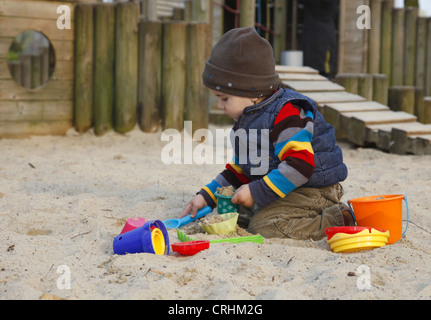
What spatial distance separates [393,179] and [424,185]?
10.9 inches

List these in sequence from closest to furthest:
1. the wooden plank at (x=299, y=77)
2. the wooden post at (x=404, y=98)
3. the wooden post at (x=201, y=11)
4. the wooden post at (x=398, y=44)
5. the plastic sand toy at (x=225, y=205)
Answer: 1. the plastic sand toy at (x=225, y=205)
2. the wooden plank at (x=299, y=77)
3. the wooden post at (x=201, y=11)
4. the wooden post at (x=404, y=98)
5. the wooden post at (x=398, y=44)

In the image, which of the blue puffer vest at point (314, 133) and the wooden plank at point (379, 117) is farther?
the wooden plank at point (379, 117)

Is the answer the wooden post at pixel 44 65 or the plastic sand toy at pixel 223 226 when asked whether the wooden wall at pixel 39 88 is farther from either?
the wooden post at pixel 44 65

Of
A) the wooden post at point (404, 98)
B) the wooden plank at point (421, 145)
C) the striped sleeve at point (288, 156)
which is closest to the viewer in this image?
the striped sleeve at point (288, 156)

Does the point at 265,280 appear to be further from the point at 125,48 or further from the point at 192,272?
the point at 125,48

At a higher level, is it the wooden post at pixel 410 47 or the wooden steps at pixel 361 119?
the wooden post at pixel 410 47

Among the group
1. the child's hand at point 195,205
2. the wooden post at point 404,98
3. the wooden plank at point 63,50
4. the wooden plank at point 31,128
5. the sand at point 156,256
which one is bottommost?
the sand at point 156,256

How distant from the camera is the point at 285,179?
8.83ft

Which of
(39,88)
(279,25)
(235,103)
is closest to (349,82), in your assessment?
(279,25)

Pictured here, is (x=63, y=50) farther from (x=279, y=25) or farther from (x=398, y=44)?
(x=398, y=44)

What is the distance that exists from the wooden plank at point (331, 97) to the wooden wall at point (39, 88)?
2.51 m

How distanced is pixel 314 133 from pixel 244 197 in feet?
1.57

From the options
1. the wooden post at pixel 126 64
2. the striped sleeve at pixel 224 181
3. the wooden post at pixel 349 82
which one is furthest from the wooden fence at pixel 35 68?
the striped sleeve at pixel 224 181

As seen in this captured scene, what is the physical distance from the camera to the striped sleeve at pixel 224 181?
3.12 meters
